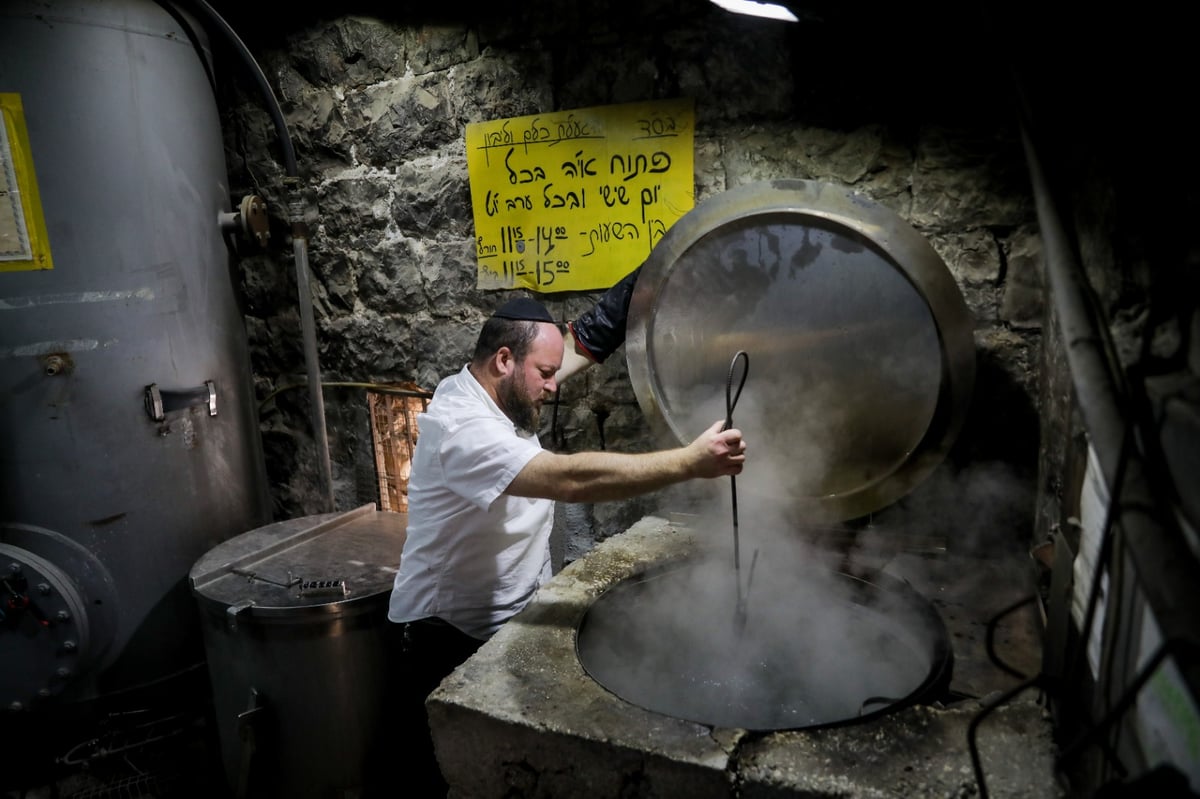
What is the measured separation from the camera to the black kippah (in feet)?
8.51

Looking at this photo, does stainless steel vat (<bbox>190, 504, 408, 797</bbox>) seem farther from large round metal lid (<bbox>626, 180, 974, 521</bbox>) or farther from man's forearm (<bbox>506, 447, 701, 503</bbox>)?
large round metal lid (<bbox>626, 180, 974, 521</bbox>)

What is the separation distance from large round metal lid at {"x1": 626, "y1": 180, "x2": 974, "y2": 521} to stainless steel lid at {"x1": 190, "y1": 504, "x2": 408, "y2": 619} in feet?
4.47

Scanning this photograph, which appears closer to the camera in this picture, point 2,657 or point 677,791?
point 677,791

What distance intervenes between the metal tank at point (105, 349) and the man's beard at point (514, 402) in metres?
1.57

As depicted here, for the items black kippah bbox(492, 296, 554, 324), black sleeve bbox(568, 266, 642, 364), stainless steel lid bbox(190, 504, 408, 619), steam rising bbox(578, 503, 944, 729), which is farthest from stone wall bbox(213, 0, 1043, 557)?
steam rising bbox(578, 503, 944, 729)

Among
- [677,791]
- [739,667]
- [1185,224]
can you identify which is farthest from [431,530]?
[1185,224]

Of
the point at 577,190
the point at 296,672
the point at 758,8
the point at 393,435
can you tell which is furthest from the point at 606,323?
the point at 296,672

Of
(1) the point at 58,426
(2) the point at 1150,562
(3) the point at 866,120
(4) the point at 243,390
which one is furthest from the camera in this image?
(4) the point at 243,390

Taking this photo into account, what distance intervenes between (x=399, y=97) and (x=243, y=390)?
5.27ft

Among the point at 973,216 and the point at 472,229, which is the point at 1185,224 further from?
the point at 472,229

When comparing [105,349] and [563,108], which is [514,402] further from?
[105,349]

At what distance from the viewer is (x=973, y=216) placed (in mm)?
2240

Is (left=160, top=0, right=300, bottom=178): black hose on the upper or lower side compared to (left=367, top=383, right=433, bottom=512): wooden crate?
upper

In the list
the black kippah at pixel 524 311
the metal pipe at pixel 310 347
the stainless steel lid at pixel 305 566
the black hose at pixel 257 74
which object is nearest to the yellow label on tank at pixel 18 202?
the black hose at pixel 257 74
